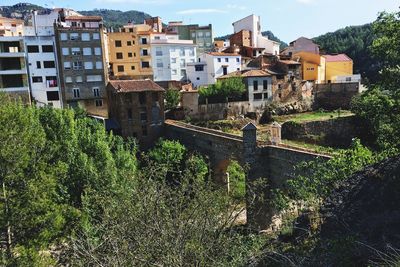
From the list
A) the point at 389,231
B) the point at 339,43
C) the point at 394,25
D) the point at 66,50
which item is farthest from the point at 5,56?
the point at 339,43

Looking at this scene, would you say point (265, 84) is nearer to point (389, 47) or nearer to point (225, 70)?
point (225, 70)

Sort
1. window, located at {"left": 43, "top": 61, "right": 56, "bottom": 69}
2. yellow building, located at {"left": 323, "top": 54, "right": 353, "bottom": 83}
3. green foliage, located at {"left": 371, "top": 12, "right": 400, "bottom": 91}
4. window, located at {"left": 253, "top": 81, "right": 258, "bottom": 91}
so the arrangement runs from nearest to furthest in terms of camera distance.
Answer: green foliage, located at {"left": 371, "top": 12, "right": 400, "bottom": 91}, window, located at {"left": 43, "top": 61, "right": 56, "bottom": 69}, window, located at {"left": 253, "top": 81, "right": 258, "bottom": 91}, yellow building, located at {"left": 323, "top": 54, "right": 353, "bottom": 83}

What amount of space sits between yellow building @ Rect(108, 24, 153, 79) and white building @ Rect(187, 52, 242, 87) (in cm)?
599

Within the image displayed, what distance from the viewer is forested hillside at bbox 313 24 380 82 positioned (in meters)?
76.3

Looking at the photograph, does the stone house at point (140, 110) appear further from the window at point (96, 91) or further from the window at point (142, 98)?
A: the window at point (96, 91)

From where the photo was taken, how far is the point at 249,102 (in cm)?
4503

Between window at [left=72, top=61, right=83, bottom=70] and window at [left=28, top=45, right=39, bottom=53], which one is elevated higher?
window at [left=28, top=45, right=39, bottom=53]

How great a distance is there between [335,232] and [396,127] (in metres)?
4.45

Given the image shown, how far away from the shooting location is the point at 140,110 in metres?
35.6

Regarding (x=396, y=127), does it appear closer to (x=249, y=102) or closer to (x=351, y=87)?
(x=249, y=102)

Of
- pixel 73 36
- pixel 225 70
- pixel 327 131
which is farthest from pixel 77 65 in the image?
pixel 327 131

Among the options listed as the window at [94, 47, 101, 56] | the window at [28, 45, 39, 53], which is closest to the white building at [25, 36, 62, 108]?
the window at [28, 45, 39, 53]

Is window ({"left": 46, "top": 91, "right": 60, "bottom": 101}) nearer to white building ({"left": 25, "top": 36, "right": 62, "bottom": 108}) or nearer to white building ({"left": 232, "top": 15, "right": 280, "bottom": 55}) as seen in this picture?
white building ({"left": 25, "top": 36, "right": 62, "bottom": 108})

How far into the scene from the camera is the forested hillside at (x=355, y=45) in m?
76.3
